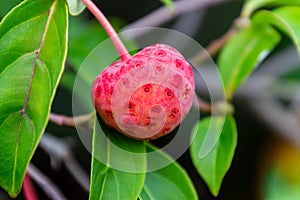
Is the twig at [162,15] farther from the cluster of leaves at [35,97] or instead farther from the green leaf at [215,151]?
the cluster of leaves at [35,97]

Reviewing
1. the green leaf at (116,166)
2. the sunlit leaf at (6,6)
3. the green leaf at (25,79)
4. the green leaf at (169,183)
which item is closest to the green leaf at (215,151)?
the green leaf at (169,183)

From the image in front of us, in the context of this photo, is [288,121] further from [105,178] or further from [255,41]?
[105,178]

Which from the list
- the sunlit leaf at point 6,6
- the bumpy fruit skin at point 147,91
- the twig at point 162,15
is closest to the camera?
the bumpy fruit skin at point 147,91

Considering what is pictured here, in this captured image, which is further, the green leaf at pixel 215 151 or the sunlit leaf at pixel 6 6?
the sunlit leaf at pixel 6 6

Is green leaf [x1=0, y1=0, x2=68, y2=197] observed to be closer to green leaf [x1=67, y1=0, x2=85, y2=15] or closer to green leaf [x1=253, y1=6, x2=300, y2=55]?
green leaf [x1=67, y1=0, x2=85, y2=15]

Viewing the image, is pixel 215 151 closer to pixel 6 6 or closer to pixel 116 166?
pixel 116 166

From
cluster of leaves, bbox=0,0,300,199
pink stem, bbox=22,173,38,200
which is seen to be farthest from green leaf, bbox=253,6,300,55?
pink stem, bbox=22,173,38,200

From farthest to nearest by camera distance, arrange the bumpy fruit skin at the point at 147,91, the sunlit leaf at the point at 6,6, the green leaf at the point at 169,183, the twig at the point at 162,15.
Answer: the twig at the point at 162,15 → the sunlit leaf at the point at 6,6 → the green leaf at the point at 169,183 → the bumpy fruit skin at the point at 147,91

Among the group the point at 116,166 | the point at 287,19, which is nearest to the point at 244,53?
the point at 287,19
